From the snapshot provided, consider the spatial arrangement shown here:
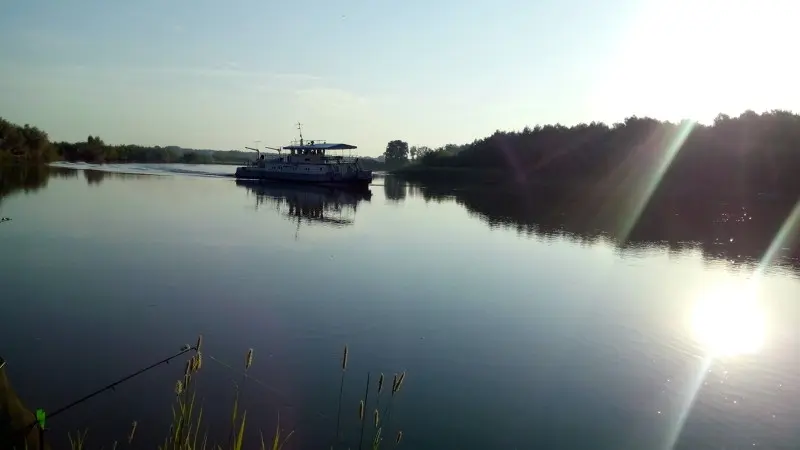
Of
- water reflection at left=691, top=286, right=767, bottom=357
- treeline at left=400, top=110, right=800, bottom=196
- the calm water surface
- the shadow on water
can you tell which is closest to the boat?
the shadow on water

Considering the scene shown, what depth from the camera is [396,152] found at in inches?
5453

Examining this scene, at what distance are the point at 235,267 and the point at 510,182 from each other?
6117 centimetres

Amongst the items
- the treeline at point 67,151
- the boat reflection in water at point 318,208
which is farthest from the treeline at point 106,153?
the boat reflection in water at point 318,208

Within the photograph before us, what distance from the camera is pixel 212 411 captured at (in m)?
6.26

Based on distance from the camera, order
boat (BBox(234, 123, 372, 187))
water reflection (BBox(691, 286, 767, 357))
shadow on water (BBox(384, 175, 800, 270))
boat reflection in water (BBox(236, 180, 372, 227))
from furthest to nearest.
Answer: boat (BBox(234, 123, 372, 187)), boat reflection in water (BBox(236, 180, 372, 227)), shadow on water (BBox(384, 175, 800, 270)), water reflection (BBox(691, 286, 767, 357))

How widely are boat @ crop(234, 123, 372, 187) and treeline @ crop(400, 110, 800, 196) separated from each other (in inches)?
939

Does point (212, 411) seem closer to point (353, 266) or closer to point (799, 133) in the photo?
point (353, 266)

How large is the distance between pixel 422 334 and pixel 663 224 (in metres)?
23.1

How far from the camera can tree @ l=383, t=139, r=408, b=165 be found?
13800 centimetres

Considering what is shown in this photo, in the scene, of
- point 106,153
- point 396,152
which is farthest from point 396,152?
point 106,153

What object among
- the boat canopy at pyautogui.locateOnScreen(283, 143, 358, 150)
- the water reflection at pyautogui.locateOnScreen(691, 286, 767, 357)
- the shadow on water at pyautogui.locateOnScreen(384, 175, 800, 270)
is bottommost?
the water reflection at pyautogui.locateOnScreen(691, 286, 767, 357)

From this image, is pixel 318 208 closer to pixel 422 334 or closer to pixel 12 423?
pixel 422 334

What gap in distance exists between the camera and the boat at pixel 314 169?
51375mm

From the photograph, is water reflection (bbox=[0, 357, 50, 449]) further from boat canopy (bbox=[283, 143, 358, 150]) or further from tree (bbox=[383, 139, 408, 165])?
tree (bbox=[383, 139, 408, 165])
